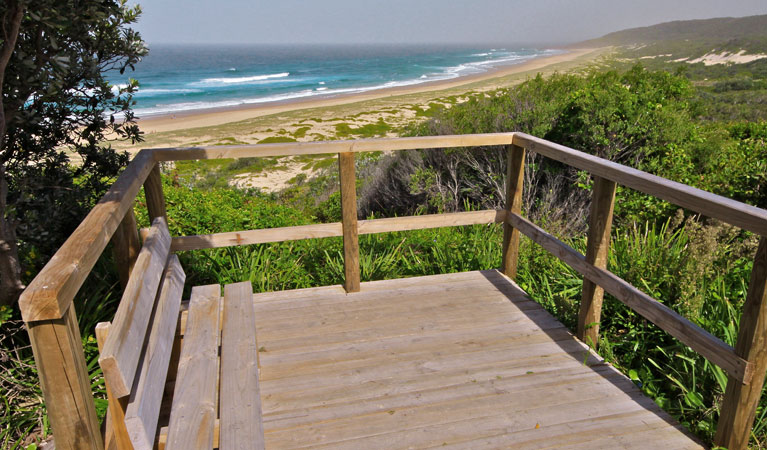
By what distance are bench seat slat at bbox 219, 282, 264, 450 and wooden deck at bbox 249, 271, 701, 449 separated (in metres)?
0.38

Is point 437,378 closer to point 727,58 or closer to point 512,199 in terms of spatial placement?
point 512,199

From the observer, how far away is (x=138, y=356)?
158cm

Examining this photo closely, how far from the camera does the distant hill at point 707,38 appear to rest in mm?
45631

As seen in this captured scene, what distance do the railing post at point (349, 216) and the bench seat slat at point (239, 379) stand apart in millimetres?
1055

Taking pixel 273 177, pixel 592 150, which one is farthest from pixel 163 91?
pixel 592 150

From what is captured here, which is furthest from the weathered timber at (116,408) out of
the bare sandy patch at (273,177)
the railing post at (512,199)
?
the bare sandy patch at (273,177)

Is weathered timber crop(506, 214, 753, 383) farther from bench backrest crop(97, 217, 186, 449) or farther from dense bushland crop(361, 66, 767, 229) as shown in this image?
dense bushland crop(361, 66, 767, 229)

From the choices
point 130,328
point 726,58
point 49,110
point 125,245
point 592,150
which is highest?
point 49,110

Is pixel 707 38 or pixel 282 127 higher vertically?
pixel 707 38

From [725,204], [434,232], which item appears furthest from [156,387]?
[434,232]

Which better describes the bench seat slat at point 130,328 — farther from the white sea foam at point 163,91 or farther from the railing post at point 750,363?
the white sea foam at point 163,91

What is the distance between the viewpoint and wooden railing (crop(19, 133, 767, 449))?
1.38 meters

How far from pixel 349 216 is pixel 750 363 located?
2.45 meters

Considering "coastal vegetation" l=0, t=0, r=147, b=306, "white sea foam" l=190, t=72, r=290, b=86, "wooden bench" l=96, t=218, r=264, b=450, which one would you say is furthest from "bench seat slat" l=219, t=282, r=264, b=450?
"white sea foam" l=190, t=72, r=290, b=86
